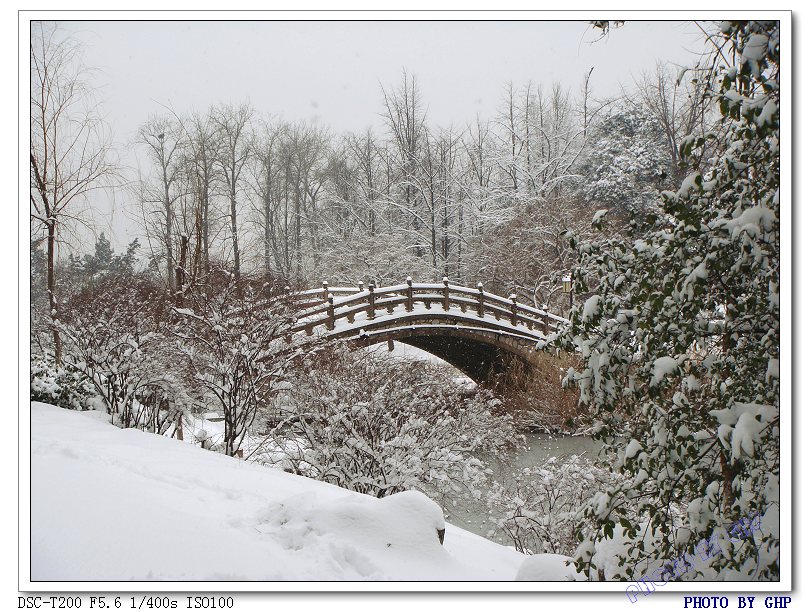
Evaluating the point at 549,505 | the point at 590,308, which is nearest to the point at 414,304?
the point at 549,505

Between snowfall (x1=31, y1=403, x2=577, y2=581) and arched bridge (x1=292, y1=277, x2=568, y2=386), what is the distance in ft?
26.3

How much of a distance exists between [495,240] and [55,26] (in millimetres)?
17067

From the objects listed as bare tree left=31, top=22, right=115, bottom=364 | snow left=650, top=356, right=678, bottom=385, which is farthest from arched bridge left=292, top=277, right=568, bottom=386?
snow left=650, top=356, right=678, bottom=385

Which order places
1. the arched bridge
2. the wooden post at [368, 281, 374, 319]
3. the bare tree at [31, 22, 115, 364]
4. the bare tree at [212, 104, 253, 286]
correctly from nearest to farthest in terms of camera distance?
1. the bare tree at [31, 22, 115, 364]
2. the bare tree at [212, 104, 253, 286]
3. the arched bridge
4. the wooden post at [368, 281, 374, 319]

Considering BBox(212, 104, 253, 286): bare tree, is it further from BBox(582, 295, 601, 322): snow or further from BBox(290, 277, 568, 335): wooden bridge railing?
BBox(582, 295, 601, 322): snow

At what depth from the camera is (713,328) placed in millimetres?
2773

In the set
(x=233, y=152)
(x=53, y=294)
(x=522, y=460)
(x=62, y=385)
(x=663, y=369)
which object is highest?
(x=233, y=152)

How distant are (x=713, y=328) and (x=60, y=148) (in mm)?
6107

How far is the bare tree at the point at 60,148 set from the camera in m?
4.96

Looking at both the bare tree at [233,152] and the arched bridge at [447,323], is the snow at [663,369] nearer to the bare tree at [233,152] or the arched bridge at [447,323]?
the arched bridge at [447,323]

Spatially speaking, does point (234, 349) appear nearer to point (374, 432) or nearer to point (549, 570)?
point (374, 432)

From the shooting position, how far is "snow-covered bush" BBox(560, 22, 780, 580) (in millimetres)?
2469
